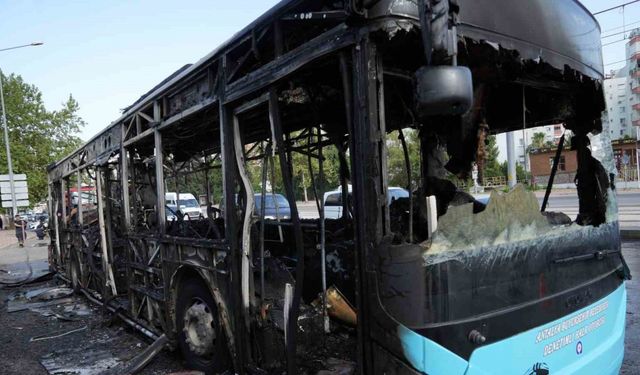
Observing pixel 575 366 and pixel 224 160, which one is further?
pixel 224 160

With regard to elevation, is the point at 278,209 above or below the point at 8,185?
below

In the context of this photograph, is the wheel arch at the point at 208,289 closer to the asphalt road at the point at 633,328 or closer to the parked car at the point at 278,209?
the parked car at the point at 278,209

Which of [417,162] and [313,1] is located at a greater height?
[313,1]

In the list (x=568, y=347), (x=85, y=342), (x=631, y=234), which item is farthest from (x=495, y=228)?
(x=631, y=234)

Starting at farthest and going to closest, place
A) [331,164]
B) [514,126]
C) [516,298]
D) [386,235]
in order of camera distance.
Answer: [331,164], [514,126], [516,298], [386,235]

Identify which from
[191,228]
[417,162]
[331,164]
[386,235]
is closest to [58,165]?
[191,228]

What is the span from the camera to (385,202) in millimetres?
2213

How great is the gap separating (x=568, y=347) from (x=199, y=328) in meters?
2.89

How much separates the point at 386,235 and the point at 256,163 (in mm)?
2682

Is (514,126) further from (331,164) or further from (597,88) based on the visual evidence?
(331,164)

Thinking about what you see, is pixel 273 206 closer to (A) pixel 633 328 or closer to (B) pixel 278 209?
(B) pixel 278 209

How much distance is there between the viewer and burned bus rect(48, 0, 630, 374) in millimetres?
2146

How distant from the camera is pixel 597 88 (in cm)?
328

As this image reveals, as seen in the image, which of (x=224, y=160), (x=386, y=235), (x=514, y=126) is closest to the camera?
(x=386, y=235)
